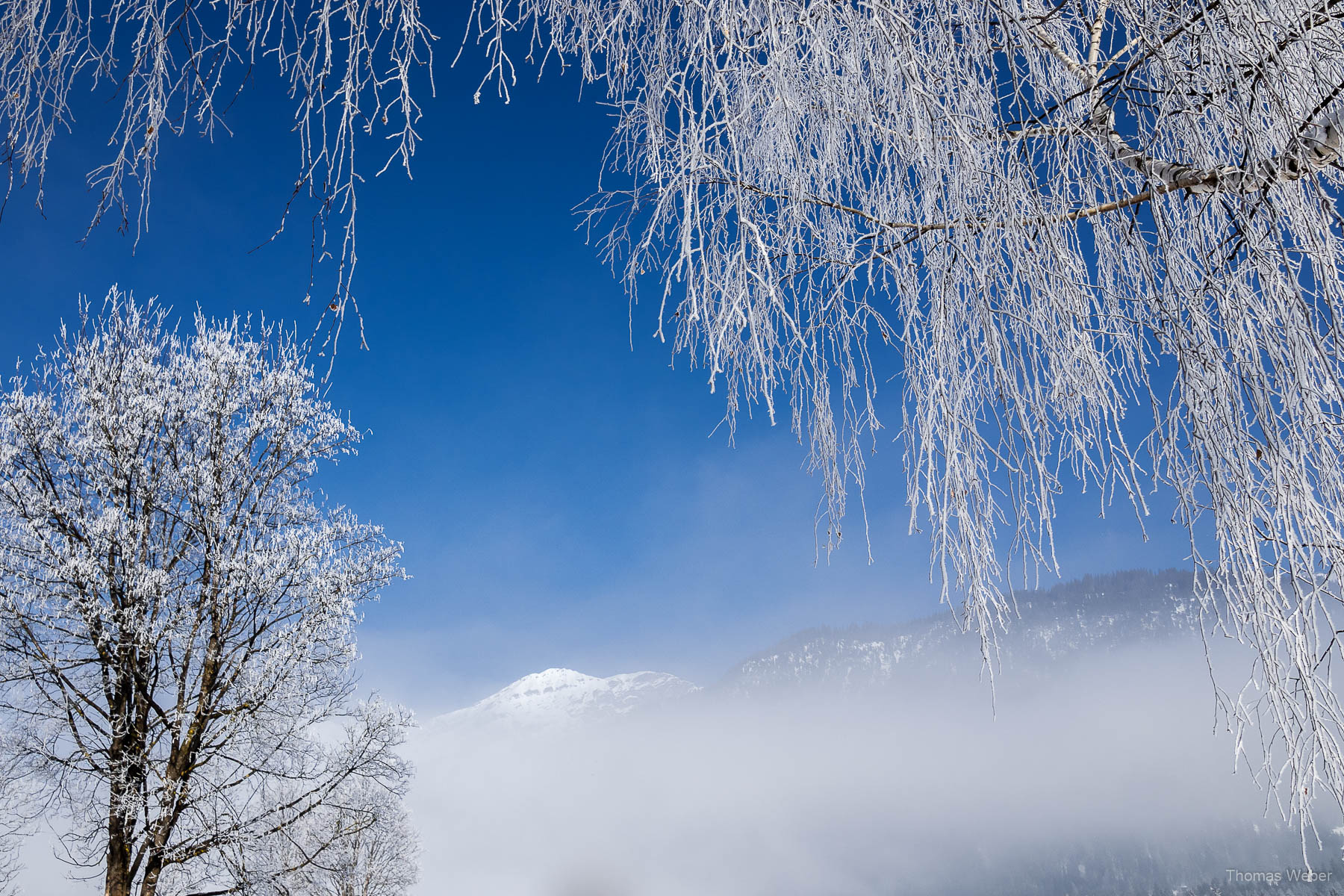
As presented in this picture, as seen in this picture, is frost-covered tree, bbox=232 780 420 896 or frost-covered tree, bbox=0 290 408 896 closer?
frost-covered tree, bbox=0 290 408 896

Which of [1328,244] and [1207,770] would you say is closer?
[1328,244]

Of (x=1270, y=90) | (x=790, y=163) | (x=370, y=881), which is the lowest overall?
(x=370, y=881)

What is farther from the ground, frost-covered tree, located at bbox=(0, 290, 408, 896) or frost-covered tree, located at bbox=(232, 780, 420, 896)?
frost-covered tree, located at bbox=(0, 290, 408, 896)

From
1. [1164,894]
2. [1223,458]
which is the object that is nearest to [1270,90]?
[1223,458]

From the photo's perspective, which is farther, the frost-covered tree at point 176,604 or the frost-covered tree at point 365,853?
the frost-covered tree at point 365,853

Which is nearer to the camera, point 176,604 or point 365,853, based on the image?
point 176,604

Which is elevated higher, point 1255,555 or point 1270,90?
point 1270,90

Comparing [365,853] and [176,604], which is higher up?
[176,604]

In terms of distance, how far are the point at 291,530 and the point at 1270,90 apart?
642 centimetres

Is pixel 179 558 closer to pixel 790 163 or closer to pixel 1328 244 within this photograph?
pixel 790 163

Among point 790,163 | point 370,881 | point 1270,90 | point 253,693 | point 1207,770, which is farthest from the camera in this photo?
point 1207,770

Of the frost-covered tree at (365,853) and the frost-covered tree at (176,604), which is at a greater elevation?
the frost-covered tree at (176,604)

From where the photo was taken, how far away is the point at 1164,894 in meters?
129

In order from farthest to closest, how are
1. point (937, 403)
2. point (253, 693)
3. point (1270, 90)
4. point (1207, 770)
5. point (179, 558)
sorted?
point (1207, 770)
point (179, 558)
point (253, 693)
point (937, 403)
point (1270, 90)
